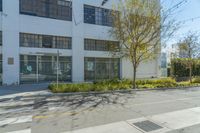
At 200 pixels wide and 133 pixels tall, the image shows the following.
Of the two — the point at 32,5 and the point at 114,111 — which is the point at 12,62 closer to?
the point at 32,5

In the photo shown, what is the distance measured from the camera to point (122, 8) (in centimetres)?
1609

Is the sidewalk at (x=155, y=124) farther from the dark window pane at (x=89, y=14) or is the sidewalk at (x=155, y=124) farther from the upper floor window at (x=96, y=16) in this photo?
the dark window pane at (x=89, y=14)

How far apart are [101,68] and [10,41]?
34.5 feet

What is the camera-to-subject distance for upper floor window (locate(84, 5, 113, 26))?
2248 centimetres

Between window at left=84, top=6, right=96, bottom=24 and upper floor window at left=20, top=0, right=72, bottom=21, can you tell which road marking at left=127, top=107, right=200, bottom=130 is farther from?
window at left=84, top=6, right=96, bottom=24

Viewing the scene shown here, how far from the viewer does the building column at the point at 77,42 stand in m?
21.1

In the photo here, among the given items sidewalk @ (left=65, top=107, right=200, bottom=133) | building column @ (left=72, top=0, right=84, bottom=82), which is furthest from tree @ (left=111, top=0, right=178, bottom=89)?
sidewalk @ (left=65, top=107, right=200, bottom=133)

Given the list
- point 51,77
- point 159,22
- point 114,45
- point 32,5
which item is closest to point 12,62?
point 51,77

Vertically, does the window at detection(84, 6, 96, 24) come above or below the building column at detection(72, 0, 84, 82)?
above

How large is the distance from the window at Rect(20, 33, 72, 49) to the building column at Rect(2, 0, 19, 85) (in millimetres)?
854

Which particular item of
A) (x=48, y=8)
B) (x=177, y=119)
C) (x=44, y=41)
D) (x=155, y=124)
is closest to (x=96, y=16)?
(x=48, y=8)

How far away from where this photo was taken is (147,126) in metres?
6.26

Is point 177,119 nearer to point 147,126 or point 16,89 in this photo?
point 147,126

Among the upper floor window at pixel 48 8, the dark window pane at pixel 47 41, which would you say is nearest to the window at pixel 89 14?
the upper floor window at pixel 48 8
